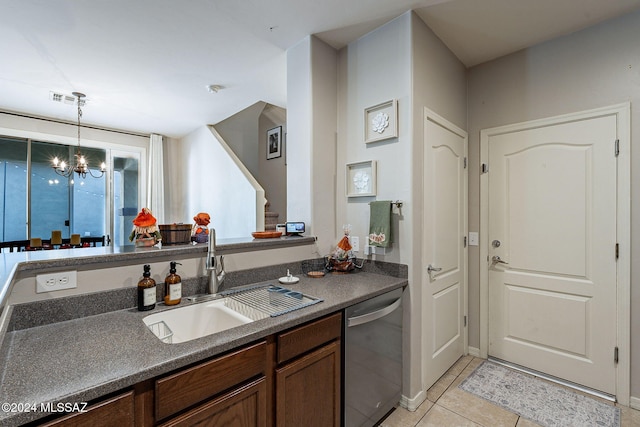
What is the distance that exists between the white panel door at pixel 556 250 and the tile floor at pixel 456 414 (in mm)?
482

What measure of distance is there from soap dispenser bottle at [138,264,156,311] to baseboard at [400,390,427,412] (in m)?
1.70

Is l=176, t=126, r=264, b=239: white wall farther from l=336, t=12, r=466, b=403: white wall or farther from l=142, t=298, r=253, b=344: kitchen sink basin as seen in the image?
l=142, t=298, r=253, b=344: kitchen sink basin

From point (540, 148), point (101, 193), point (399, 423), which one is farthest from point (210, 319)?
point (101, 193)

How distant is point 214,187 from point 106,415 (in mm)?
3903

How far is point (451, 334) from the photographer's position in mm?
2432

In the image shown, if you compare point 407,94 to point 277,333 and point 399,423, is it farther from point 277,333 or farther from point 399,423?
point 399,423

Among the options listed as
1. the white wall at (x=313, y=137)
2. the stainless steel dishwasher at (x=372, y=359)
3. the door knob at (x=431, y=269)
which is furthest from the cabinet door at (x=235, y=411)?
the door knob at (x=431, y=269)

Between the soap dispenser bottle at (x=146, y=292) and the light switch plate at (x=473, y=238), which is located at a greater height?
the light switch plate at (x=473, y=238)

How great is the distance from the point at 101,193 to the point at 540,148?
Answer: 20.7ft

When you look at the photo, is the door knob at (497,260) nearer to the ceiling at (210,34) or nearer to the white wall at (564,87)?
the white wall at (564,87)

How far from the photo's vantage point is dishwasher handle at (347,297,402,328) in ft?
5.15

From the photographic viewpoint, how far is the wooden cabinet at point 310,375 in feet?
4.15

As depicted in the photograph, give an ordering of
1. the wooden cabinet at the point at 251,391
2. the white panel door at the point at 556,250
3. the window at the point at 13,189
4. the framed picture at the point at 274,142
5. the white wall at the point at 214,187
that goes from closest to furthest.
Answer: the wooden cabinet at the point at 251,391 → the white panel door at the point at 556,250 → the white wall at the point at 214,187 → the window at the point at 13,189 → the framed picture at the point at 274,142

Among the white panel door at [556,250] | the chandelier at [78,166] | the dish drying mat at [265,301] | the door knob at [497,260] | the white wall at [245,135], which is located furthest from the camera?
the white wall at [245,135]
